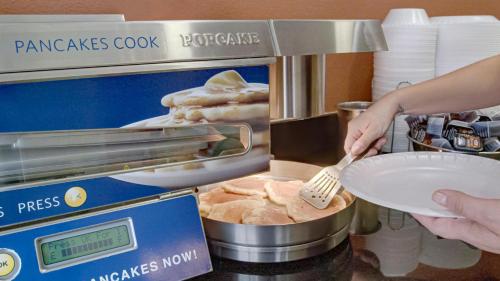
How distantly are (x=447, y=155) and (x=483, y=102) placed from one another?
9.2 inches

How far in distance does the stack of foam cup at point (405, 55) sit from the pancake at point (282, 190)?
510mm

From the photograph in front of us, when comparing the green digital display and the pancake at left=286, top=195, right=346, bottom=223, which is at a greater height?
the green digital display

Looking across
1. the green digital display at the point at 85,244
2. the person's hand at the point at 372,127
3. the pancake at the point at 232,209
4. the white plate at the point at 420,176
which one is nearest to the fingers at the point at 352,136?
the person's hand at the point at 372,127

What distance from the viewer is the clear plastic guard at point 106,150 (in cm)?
50

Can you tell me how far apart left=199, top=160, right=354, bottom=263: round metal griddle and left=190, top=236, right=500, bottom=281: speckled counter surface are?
0.04 ft

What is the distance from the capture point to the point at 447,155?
0.76 meters

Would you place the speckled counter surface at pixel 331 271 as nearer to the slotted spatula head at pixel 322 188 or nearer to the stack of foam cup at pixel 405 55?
the slotted spatula head at pixel 322 188

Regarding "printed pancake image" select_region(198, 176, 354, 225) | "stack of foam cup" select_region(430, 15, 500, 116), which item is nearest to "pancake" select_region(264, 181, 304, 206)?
"printed pancake image" select_region(198, 176, 354, 225)

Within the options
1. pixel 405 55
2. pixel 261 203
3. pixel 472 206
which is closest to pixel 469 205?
pixel 472 206

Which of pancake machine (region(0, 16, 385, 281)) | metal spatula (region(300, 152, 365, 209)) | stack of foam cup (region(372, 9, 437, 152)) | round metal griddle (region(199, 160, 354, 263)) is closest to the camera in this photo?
pancake machine (region(0, 16, 385, 281))

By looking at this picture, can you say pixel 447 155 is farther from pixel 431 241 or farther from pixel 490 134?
pixel 490 134

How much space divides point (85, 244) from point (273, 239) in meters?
0.23

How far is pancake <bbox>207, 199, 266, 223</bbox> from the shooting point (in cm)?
66

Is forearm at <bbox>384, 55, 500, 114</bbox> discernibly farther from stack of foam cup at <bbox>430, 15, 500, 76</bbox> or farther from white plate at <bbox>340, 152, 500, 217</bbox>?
stack of foam cup at <bbox>430, 15, 500, 76</bbox>
